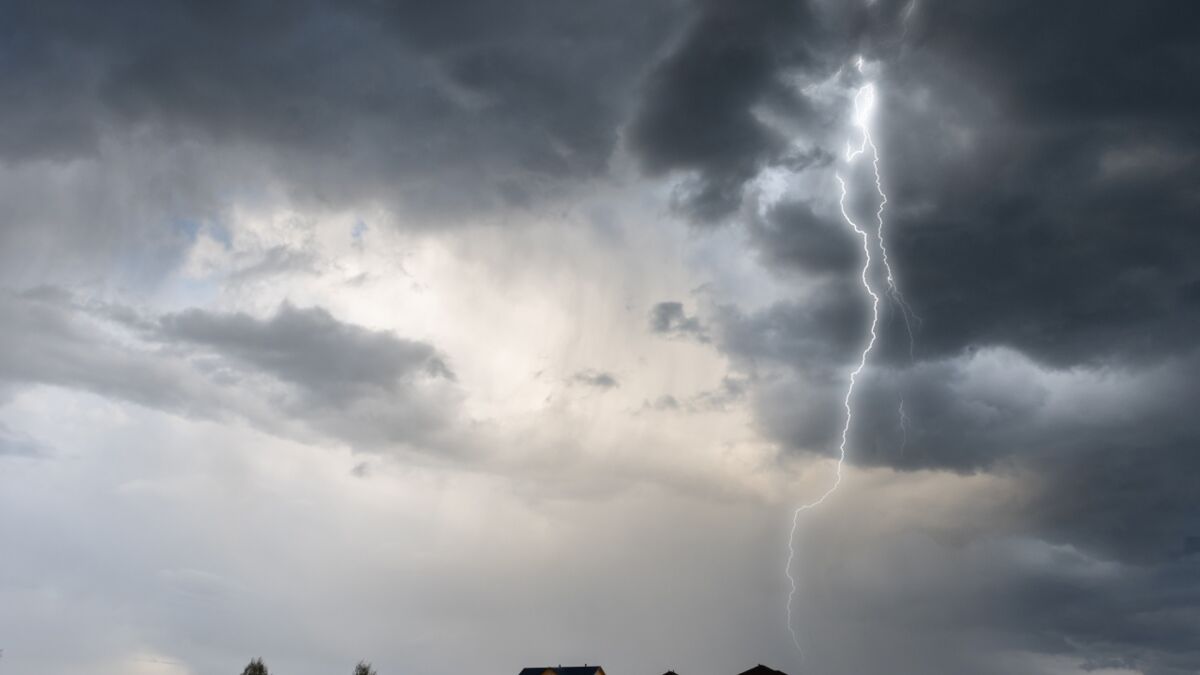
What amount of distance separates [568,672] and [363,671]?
34342 millimetres

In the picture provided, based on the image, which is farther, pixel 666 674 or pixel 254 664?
pixel 666 674

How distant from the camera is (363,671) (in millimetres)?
115375

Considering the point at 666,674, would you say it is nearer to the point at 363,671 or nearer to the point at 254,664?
the point at 363,671

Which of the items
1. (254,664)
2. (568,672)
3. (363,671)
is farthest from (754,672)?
(254,664)

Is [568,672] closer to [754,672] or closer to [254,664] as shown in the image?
[754,672]

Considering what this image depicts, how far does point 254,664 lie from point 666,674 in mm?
66190

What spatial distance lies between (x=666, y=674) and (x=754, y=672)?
56.2 ft

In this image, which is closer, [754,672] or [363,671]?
[754,672]

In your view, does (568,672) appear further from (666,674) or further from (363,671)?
(363,671)

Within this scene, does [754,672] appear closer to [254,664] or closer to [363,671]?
[363,671]

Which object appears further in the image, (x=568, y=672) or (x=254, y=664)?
(x=568, y=672)

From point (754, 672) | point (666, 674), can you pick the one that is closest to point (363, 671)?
point (666, 674)

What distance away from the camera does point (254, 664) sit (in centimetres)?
10838

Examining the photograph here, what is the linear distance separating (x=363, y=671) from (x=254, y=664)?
16.9m
